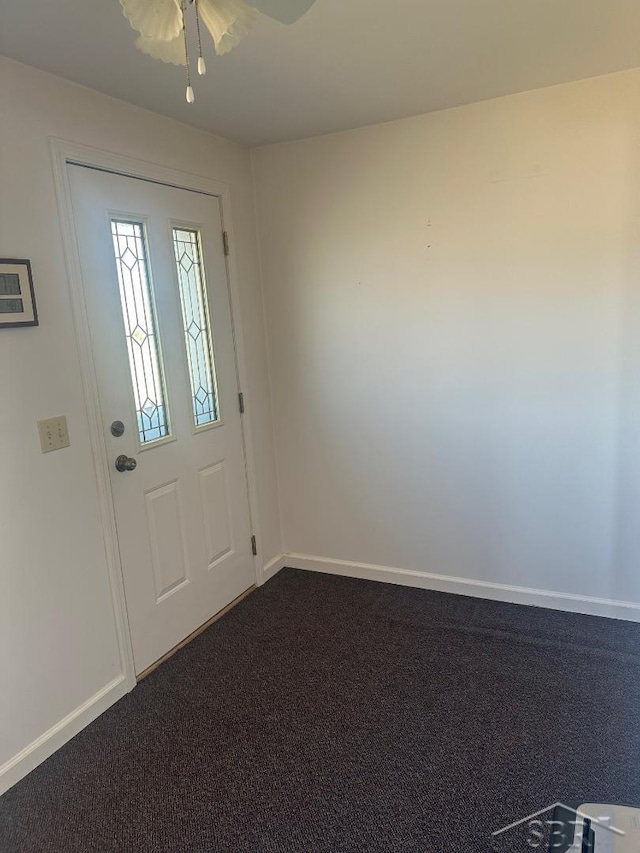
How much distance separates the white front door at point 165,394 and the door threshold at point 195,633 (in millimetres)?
24

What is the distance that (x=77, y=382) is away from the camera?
215 cm

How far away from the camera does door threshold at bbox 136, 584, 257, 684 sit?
252cm

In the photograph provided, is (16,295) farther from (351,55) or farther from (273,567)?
(273,567)

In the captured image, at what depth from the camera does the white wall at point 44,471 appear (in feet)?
6.29

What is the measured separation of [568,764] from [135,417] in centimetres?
202

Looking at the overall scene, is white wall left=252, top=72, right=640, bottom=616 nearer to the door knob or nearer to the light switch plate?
the door knob

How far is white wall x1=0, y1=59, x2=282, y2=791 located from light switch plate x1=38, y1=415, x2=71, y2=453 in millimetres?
26

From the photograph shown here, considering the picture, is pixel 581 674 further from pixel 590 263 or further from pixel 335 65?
pixel 335 65

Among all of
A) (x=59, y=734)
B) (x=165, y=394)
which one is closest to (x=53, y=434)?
(x=165, y=394)

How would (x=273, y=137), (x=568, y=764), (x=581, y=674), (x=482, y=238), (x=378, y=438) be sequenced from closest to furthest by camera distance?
(x=568, y=764)
(x=581, y=674)
(x=482, y=238)
(x=273, y=137)
(x=378, y=438)

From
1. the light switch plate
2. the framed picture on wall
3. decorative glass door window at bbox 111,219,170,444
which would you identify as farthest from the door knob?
the framed picture on wall

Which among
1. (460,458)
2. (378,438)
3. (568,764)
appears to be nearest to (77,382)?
(378,438)

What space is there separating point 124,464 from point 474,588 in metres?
1.86

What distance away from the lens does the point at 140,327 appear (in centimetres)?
244
